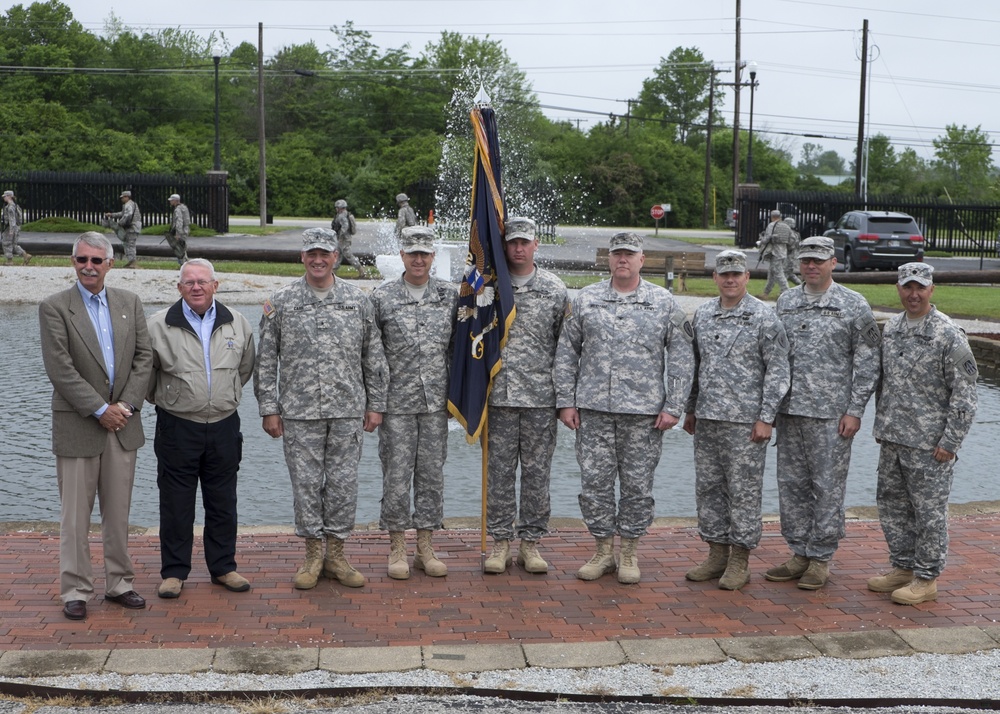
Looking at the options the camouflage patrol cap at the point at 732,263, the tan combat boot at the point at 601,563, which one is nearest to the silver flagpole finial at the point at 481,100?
the camouflage patrol cap at the point at 732,263

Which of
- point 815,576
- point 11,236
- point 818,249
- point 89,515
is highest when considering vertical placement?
point 11,236

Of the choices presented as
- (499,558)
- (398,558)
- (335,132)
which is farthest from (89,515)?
(335,132)

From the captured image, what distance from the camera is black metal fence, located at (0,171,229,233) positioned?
3784cm

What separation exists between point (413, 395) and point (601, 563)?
1441 millimetres

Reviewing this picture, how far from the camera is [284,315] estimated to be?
6.04 m

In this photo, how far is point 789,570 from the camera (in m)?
6.29

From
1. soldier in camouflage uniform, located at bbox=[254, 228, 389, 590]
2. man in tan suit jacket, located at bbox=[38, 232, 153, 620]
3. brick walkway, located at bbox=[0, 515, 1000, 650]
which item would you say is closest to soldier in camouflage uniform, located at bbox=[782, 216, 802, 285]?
brick walkway, located at bbox=[0, 515, 1000, 650]

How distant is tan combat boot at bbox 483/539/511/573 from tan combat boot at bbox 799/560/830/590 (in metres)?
1.66

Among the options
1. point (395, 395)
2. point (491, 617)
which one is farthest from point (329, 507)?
point (491, 617)

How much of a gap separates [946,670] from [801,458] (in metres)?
1.56

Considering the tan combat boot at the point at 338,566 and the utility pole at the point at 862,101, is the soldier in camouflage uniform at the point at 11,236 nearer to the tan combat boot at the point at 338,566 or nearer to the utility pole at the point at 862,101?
the tan combat boot at the point at 338,566

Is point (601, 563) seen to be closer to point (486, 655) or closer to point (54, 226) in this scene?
point (486, 655)

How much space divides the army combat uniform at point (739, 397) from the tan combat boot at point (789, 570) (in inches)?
11.2

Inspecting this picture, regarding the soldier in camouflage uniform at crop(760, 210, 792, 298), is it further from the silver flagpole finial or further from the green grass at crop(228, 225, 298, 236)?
the green grass at crop(228, 225, 298, 236)
